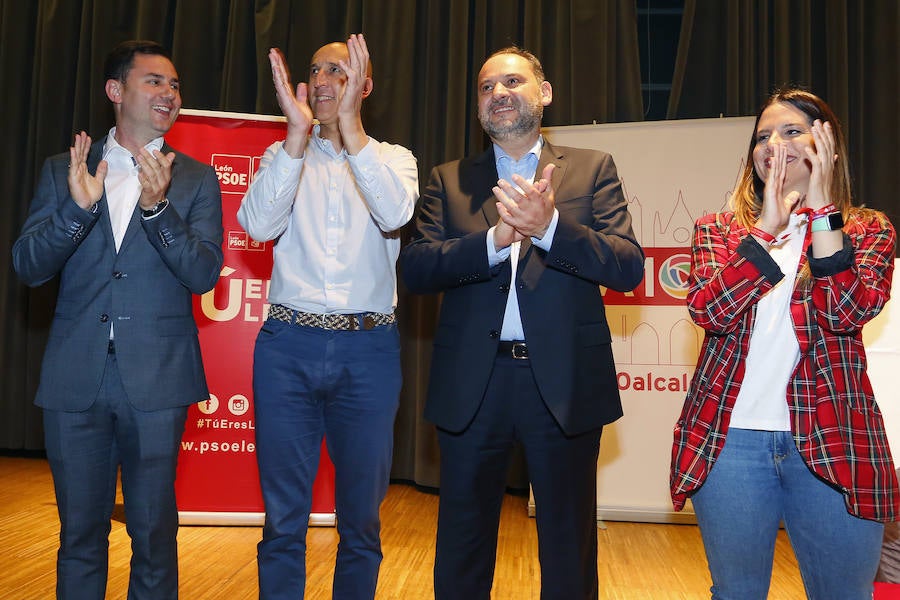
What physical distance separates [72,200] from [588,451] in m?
1.57

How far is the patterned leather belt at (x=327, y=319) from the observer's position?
214 centimetres

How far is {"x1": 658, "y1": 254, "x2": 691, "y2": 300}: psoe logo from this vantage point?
3810mm

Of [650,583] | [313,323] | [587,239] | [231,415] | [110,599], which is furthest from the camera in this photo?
[231,415]

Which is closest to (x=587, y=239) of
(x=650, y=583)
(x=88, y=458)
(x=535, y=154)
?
(x=535, y=154)

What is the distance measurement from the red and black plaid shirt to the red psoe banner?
2331mm

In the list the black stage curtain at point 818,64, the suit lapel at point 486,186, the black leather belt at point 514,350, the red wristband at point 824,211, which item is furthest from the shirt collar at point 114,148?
the black stage curtain at point 818,64

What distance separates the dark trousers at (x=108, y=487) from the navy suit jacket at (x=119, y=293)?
0.05 metres

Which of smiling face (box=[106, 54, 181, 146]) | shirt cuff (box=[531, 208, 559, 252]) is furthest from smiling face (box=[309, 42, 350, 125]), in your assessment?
shirt cuff (box=[531, 208, 559, 252])

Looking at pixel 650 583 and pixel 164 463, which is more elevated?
pixel 164 463

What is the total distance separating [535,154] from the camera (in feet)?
7.09

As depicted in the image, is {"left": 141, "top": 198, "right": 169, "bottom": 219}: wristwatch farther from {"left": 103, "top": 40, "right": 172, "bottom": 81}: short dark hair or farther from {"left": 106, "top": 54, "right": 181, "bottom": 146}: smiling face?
{"left": 103, "top": 40, "right": 172, "bottom": 81}: short dark hair

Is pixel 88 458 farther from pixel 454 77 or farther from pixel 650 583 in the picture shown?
pixel 454 77

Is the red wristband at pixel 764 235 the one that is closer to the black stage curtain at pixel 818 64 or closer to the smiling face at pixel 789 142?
the smiling face at pixel 789 142

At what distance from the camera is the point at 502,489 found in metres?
1.96
